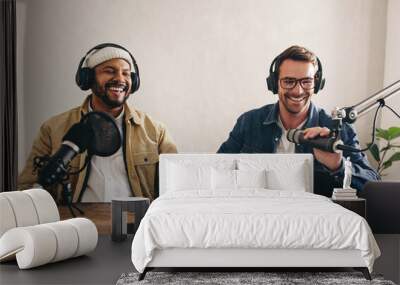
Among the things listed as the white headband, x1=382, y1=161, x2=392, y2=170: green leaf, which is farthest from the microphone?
x1=382, y1=161, x2=392, y2=170: green leaf

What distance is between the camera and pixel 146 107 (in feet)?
25.5

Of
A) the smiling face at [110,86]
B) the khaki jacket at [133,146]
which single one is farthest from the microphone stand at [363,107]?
the smiling face at [110,86]

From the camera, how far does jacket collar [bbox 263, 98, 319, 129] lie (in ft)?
25.4

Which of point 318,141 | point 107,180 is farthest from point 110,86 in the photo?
point 318,141

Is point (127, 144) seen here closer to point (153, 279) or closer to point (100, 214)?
point (100, 214)

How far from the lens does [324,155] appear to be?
7707 mm

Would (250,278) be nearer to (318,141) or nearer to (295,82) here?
(318,141)

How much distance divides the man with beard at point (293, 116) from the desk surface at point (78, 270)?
226 cm

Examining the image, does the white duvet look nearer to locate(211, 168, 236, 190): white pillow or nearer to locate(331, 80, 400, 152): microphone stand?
locate(211, 168, 236, 190): white pillow

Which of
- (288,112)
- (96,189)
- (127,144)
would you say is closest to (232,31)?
(288,112)

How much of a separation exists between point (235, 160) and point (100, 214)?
1688mm

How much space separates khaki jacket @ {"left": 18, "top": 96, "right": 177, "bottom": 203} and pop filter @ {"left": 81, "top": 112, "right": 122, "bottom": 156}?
0.08 m

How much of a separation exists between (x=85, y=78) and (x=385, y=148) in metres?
3.56

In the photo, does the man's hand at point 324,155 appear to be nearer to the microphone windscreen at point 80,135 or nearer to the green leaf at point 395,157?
the green leaf at point 395,157
